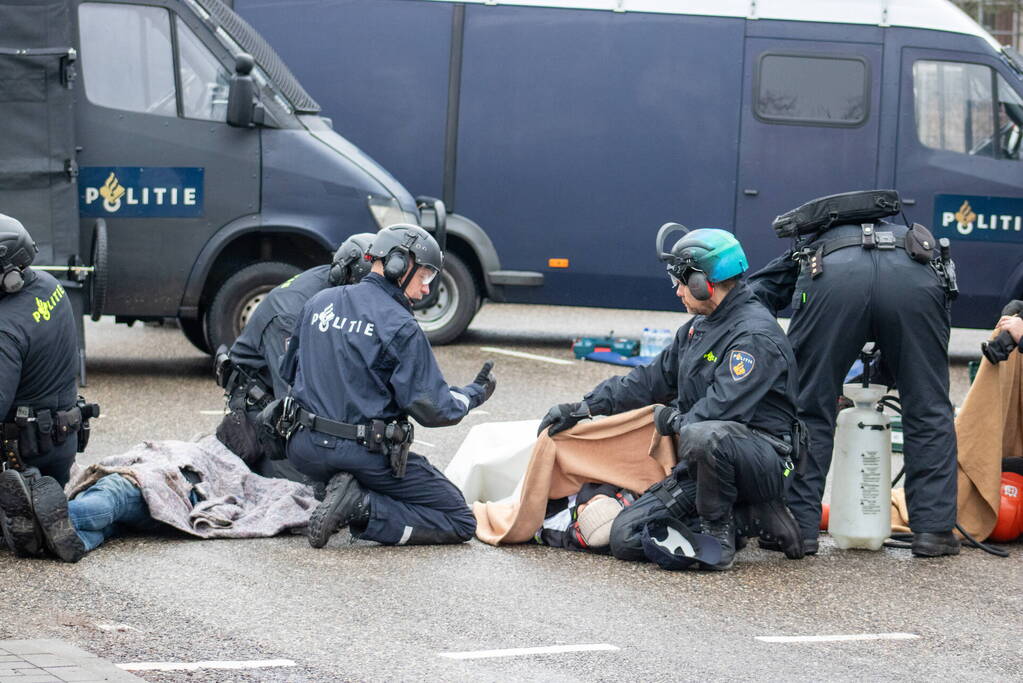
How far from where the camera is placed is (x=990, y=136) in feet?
45.9

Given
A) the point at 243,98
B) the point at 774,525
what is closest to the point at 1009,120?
the point at 243,98

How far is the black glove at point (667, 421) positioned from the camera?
7.40 m

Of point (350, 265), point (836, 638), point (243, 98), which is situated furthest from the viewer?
point (243, 98)

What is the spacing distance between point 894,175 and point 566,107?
2.77 m

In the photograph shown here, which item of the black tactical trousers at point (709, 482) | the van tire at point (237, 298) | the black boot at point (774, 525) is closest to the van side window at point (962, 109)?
the van tire at point (237, 298)

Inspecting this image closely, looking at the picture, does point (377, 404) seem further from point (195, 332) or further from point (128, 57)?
point (195, 332)

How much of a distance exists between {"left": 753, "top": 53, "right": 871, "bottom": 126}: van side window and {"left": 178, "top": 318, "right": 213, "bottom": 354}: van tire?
15.8ft

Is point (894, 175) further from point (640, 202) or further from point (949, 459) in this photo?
point (949, 459)

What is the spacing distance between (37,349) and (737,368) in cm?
296

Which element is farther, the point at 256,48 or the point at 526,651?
the point at 256,48

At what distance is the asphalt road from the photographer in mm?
5809

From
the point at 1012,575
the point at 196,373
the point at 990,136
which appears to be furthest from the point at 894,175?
the point at 1012,575

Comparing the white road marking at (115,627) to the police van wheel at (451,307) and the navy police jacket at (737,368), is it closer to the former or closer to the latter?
the navy police jacket at (737,368)

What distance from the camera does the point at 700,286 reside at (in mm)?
7363
